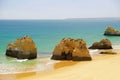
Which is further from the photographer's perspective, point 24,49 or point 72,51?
point 24,49

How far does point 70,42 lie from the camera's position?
19.3m

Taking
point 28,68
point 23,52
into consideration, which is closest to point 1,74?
point 28,68

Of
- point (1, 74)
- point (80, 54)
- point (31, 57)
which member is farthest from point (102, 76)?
point (31, 57)

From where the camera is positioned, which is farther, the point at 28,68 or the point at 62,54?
the point at 62,54

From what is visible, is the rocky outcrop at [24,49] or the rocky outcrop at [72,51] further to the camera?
the rocky outcrop at [24,49]

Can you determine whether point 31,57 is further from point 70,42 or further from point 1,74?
point 1,74

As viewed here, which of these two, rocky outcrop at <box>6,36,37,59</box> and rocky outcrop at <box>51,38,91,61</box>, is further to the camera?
rocky outcrop at <box>6,36,37,59</box>

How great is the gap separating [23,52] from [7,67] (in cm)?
274

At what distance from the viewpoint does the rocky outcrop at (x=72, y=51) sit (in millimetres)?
18344

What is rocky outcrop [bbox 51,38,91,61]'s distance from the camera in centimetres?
1834

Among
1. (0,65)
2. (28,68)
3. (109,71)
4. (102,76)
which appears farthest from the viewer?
(0,65)

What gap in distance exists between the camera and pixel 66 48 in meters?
18.9

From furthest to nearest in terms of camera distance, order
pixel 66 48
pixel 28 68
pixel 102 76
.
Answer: pixel 66 48 → pixel 28 68 → pixel 102 76

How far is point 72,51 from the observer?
61.7 ft
